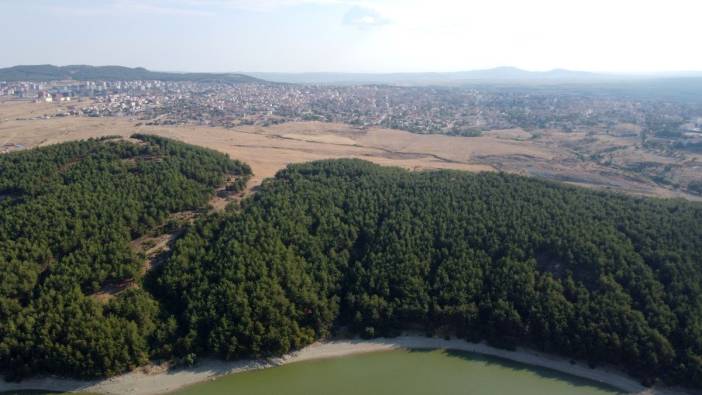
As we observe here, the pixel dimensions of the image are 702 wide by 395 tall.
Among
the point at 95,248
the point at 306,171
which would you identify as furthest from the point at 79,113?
the point at 95,248

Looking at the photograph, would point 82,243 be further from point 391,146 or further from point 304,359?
point 391,146

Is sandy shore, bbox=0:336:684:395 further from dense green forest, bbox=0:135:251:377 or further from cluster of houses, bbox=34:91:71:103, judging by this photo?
cluster of houses, bbox=34:91:71:103

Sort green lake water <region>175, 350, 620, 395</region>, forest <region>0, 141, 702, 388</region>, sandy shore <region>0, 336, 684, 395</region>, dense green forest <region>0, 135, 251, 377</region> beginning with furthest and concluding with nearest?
forest <region>0, 141, 702, 388</region>
green lake water <region>175, 350, 620, 395</region>
dense green forest <region>0, 135, 251, 377</region>
sandy shore <region>0, 336, 684, 395</region>

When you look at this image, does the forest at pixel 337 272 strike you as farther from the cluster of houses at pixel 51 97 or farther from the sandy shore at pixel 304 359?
the cluster of houses at pixel 51 97

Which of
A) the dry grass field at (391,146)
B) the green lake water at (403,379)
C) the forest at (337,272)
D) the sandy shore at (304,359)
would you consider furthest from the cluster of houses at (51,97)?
the green lake water at (403,379)

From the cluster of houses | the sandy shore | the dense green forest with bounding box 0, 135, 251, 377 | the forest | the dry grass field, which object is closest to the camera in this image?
the sandy shore

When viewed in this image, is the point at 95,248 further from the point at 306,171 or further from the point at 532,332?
the point at 532,332

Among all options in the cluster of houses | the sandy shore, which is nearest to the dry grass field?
the cluster of houses
